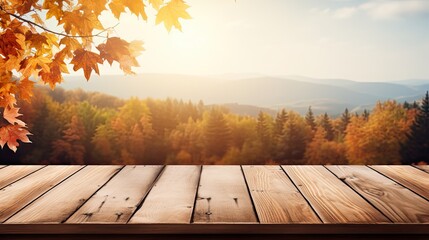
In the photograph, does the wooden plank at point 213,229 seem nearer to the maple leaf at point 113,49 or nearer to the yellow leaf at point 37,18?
the maple leaf at point 113,49

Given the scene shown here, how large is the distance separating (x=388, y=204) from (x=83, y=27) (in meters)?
1.46

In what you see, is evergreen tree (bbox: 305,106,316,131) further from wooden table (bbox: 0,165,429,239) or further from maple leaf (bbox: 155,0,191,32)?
maple leaf (bbox: 155,0,191,32)

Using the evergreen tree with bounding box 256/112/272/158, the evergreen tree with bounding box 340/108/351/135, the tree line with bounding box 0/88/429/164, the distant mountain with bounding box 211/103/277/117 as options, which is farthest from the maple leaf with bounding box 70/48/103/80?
the evergreen tree with bounding box 340/108/351/135

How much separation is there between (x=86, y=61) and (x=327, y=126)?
4403cm

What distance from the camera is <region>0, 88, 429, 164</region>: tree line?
36.8m

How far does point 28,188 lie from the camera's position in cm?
204

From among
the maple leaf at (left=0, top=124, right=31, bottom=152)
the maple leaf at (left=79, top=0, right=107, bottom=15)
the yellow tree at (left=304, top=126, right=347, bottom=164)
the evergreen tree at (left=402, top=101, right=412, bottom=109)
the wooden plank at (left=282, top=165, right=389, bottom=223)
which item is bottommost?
the yellow tree at (left=304, top=126, right=347, bottom=164)

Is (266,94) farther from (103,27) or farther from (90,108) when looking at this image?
(103,27)

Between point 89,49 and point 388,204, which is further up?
point 89,49

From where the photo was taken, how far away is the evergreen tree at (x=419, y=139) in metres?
34.8

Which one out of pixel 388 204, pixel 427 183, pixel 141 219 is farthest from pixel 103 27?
pixel 427 183

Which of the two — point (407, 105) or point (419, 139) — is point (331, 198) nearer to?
point (419, 139)

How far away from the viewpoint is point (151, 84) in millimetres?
41719

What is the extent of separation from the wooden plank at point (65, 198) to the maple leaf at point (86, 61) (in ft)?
1.66
